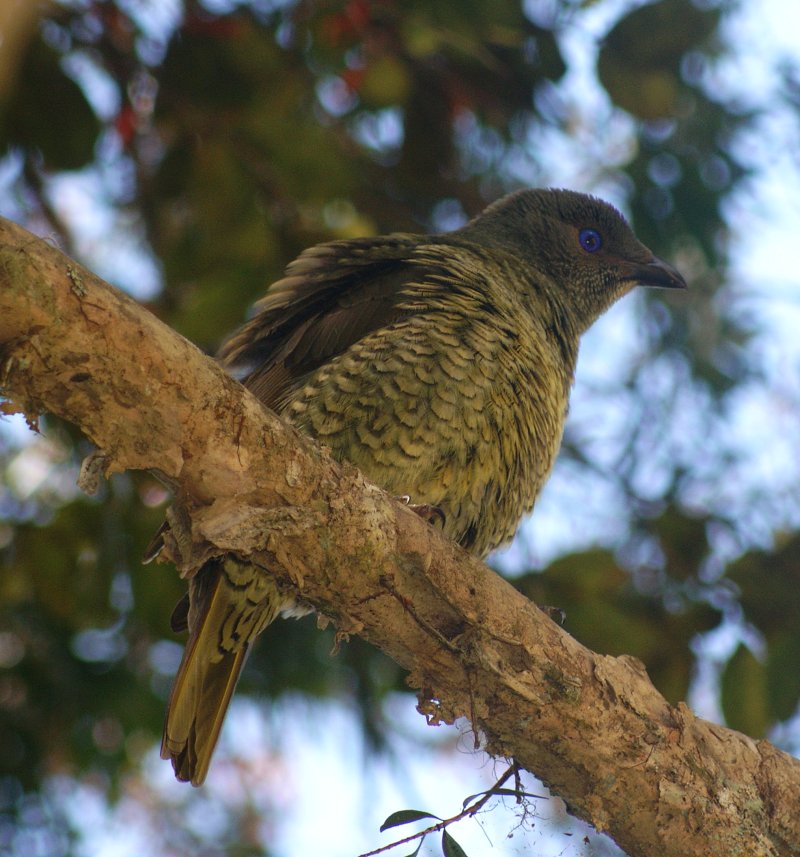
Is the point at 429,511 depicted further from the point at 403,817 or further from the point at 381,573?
the point at 403,817

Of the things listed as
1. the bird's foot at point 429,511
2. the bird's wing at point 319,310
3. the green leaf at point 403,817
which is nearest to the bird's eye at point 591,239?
the bird's wing at point 319,310

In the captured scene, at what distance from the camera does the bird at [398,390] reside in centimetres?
288

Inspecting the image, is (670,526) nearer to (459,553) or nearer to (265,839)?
(459,553)

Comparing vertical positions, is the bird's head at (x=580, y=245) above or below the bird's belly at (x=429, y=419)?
below

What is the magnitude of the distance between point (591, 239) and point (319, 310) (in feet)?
4.96

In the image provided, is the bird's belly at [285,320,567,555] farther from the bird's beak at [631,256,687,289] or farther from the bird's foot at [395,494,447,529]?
the bird's beak at [631,256,687,289]

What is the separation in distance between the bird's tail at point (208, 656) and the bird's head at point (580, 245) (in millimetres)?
1999

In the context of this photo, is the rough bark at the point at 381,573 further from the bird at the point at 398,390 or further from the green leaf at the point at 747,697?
the green leaf at the point at 747,697

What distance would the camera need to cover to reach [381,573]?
2412mm

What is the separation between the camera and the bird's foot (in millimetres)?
3011

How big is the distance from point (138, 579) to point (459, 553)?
179 cm

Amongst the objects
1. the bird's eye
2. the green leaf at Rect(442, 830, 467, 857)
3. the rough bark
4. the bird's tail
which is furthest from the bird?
the green leaf at Rect(442, 830, 467, 857)

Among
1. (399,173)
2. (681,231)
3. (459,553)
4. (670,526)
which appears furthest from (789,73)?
(459,553)

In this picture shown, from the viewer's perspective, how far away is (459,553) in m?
2.61
